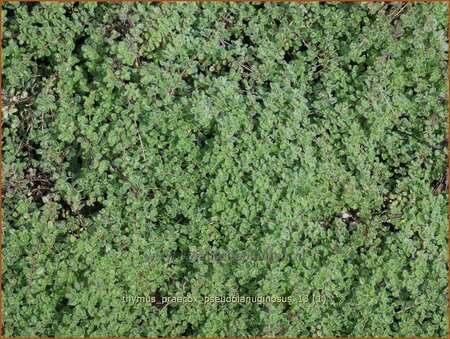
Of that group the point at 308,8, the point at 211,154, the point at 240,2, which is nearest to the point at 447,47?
the point at 308,8

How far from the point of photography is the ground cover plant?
2998mm

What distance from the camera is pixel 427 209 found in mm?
3184

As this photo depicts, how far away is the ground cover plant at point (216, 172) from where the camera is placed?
9.84ft

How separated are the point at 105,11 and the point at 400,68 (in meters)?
1.54

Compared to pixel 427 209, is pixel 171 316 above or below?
below

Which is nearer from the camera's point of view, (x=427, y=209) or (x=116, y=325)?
(x=116, y=325)

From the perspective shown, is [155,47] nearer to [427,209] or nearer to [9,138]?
[9,138]

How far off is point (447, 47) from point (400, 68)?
28 centimetres

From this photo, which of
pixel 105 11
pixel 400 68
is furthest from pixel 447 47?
pixel 105 11

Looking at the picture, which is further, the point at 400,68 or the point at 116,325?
the point at 400,68

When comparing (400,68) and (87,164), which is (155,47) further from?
(400,68)

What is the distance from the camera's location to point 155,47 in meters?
3.13

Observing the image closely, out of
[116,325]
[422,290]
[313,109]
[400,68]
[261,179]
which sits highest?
[400,68]

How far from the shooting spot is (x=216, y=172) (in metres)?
3.07
